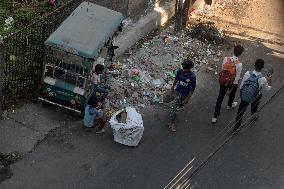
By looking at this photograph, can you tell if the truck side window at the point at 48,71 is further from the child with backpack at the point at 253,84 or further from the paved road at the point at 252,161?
the child with backpack at the point at 253,84

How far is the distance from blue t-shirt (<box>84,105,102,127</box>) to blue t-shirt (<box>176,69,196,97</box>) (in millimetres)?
1649

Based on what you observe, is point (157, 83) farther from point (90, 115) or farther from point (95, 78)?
point (90, 115)

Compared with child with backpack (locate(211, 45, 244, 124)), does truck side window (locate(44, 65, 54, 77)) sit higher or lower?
lower

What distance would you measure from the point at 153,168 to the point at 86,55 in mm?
A: 2446

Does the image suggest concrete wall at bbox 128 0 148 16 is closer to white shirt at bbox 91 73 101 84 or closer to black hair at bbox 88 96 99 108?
white shirt at bbox 91 73 101 84

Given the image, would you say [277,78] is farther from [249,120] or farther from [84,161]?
[84,161]

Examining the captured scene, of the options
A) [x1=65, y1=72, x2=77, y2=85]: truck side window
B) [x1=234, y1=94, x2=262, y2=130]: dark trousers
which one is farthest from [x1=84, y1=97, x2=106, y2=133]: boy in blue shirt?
[x1=234, y1=94, x2=262, y2=130]: dark trousers

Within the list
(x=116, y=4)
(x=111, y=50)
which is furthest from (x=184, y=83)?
(x=116, y=4)

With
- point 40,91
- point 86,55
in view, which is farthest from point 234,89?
point 40,91

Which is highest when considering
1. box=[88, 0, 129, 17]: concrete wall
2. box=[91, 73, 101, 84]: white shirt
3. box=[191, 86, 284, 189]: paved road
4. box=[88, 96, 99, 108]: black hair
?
box=[88, 0, 129, 17]: concrete wall

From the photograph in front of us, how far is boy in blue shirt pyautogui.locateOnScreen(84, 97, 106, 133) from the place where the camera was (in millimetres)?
10141

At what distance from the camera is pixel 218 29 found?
14734 mm

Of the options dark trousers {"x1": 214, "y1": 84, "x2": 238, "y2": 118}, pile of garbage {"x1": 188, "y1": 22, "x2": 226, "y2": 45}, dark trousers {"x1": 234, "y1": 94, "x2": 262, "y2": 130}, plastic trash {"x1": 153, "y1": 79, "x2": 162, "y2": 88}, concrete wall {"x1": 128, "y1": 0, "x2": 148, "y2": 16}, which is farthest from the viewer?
pile of garbage {"x1": 188, "y1": 22, "x2": 226, "y2": 45}

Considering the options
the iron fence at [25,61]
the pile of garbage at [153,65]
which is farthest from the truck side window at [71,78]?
the pile of garbage at [153,65]
